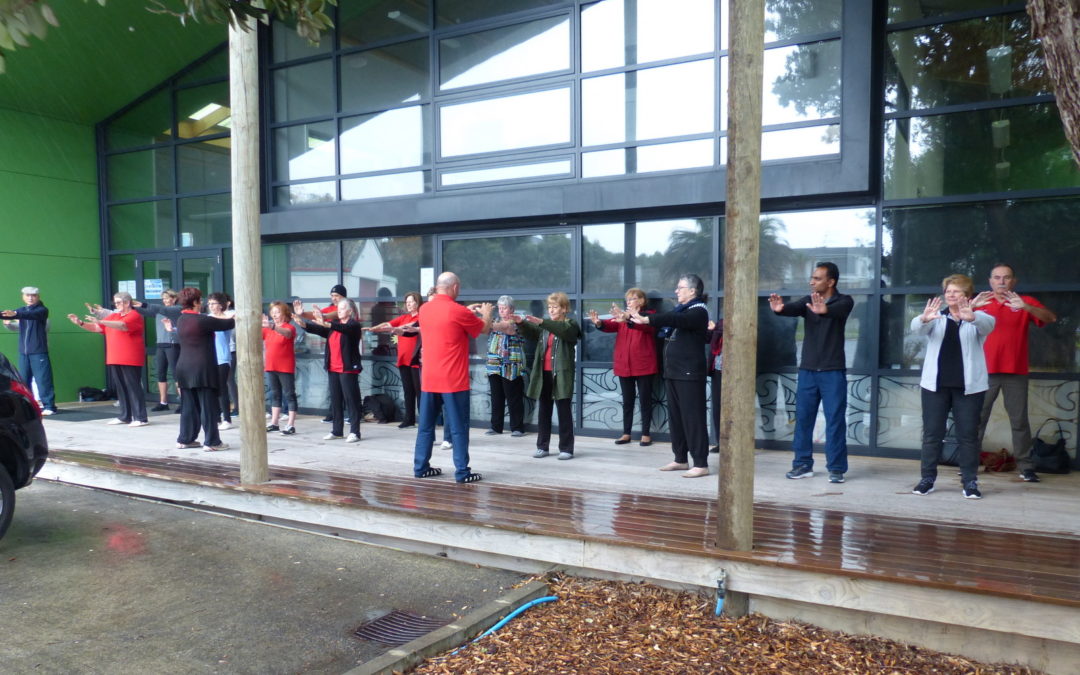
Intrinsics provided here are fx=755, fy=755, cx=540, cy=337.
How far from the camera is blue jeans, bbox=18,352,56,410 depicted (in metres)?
11.4

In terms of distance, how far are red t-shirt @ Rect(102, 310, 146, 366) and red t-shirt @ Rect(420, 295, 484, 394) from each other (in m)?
5.35

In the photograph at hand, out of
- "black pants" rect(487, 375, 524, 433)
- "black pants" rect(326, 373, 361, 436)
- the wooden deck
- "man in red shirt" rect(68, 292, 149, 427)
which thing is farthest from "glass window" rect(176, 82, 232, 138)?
the wooden deck

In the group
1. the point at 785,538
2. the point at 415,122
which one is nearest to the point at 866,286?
the point at 785,538

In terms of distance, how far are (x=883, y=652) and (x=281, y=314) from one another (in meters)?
7.41

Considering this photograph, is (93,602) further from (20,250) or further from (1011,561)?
(20,250)

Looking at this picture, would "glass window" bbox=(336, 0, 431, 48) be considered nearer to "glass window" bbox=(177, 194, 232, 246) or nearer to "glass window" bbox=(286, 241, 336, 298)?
"glass window" bbox=(286, 241, 336, 298)

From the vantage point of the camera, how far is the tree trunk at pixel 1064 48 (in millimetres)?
2928

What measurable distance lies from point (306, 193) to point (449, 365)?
19.0 ft

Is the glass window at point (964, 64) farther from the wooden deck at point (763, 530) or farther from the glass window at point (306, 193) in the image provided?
the glass window at point (306, 193)

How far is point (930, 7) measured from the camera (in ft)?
23.7

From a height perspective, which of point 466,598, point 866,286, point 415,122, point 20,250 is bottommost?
point 466,598

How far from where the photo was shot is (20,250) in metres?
12.2

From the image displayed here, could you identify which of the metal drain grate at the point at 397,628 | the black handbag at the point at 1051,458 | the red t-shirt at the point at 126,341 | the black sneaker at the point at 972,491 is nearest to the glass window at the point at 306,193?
the red t-shirt at the point at 126,341

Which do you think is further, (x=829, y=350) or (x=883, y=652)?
(x=829, y=350)
